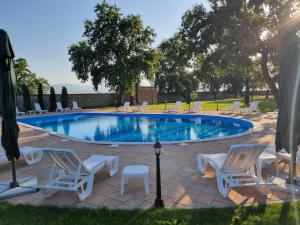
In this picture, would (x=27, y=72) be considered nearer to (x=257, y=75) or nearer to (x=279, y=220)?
(x=257, y=75)

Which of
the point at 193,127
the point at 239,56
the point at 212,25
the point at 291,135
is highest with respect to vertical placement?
the point at 212,25

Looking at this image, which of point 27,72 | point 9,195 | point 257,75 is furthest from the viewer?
point 27,72

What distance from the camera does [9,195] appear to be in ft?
12.4

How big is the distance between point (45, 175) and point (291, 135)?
15.6ft

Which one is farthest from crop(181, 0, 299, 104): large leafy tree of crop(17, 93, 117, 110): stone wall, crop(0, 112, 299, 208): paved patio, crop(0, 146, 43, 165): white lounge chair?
crop(17, 93, 117, 110): stone wall

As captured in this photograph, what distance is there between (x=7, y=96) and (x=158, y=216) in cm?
305

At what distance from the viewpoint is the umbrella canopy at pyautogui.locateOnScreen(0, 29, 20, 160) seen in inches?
144

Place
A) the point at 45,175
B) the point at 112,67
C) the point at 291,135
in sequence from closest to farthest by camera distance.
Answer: the point at 291,135 < the point at 45,175 < the point at 112,67

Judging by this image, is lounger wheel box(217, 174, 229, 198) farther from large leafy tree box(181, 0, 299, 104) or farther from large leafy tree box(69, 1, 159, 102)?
large leafy tree box(69, 1, 159, 102)

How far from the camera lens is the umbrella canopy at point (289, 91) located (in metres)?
3.42

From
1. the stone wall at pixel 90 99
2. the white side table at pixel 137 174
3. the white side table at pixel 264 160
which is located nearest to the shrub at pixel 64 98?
the stone wall at pixel 90 99

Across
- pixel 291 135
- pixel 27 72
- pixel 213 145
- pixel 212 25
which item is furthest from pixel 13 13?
pixel 27 72

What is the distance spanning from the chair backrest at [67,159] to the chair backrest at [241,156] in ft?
7.81

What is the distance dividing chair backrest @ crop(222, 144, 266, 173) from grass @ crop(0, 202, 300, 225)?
69 cm
